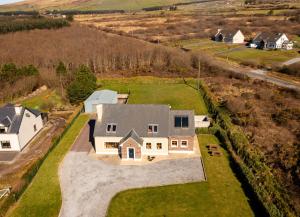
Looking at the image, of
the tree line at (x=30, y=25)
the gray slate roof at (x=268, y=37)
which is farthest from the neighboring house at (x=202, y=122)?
the tree line at (x=30, y=25)

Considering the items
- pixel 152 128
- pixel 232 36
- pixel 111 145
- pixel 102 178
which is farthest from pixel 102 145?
pixel 232 36

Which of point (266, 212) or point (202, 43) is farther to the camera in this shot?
point (202, 43)

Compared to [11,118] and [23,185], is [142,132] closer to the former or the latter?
[23,185]

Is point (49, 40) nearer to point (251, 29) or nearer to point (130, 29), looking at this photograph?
point (130, 29)

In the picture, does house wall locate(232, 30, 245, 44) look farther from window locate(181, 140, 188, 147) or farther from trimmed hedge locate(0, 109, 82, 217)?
trimmed hedge locate(0, 109, 82, 217)

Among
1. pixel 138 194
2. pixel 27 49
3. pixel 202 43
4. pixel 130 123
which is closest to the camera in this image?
pixel 138 194

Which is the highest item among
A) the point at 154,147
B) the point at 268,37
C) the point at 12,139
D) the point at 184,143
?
the point at 268,37

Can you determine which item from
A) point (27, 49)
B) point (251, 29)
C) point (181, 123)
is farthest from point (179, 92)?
point (251, 29)
